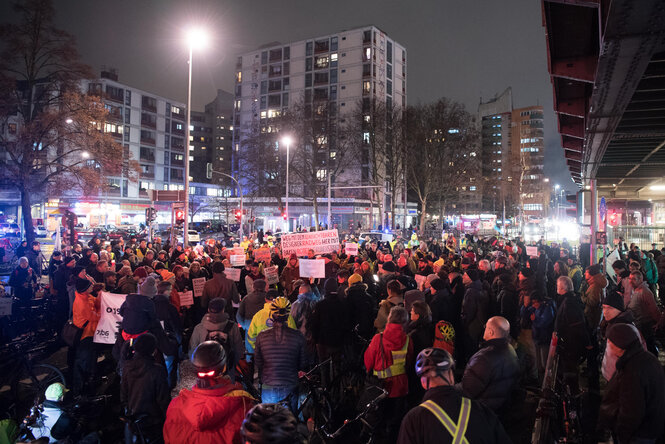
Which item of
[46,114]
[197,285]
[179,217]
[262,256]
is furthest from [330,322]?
[46,114]

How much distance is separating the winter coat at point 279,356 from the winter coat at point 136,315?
5.76 ft

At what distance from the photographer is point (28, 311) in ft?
33.9

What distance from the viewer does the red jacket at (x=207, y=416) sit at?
2748mm

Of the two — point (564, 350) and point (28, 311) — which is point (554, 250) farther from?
point (28, 311)

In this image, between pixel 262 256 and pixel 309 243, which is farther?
pixel 262 256

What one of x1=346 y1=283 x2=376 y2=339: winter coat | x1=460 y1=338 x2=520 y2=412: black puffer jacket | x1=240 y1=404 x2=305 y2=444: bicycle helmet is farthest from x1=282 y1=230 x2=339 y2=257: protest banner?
x1=240 y1=404 x2=305 y2=444: bicycle helmet

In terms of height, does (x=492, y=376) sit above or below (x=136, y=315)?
below

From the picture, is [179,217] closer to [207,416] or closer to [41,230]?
[207,416]

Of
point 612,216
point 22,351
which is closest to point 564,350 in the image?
point 22,351

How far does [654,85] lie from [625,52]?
309cm

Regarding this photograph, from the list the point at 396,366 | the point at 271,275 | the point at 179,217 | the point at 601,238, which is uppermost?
the point at 179,217

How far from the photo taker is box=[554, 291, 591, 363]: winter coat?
6.41m

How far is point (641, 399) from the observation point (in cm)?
373

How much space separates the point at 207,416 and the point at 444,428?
4.72 ft
